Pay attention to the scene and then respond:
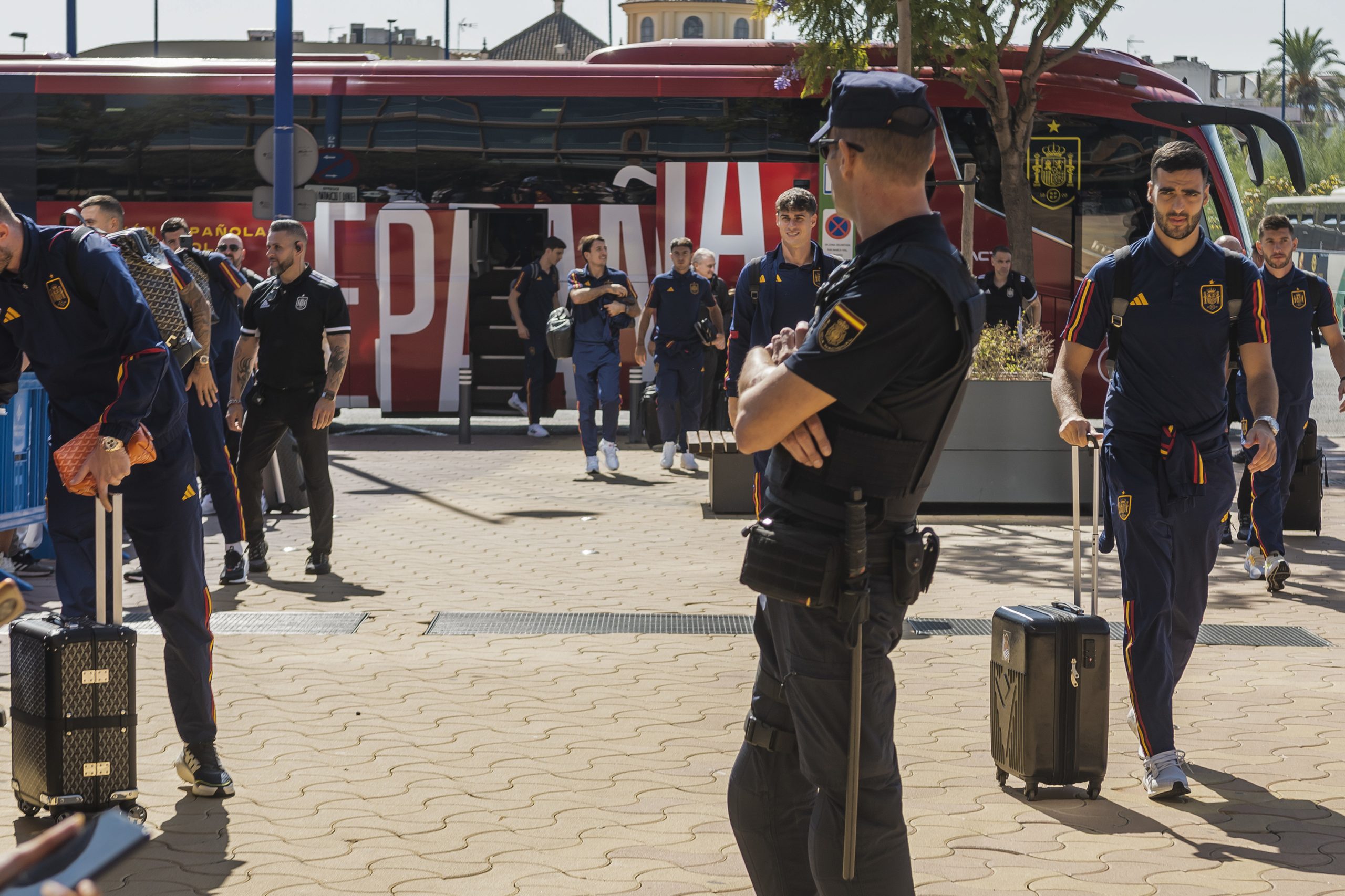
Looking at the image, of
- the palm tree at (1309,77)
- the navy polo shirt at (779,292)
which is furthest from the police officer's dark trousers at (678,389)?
the palm tree at (1309,77)

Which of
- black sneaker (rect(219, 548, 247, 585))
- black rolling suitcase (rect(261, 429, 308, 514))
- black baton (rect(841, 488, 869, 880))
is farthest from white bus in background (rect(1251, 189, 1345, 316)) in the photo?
black baton (rect(841, 488, 869, 880))

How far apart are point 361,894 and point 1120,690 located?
3.62m

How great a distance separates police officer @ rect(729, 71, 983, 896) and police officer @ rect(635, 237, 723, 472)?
10.6 metres

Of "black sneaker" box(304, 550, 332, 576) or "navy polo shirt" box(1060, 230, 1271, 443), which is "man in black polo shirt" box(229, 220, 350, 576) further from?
"navy polo shirt" box(1060, 230, 1271, 443)

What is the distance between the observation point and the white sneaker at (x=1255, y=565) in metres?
9.46

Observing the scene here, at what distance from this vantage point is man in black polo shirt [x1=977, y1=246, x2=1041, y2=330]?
1498 centimetres

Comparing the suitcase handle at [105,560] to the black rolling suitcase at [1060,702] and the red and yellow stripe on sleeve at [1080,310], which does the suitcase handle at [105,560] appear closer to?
the black rolling suitcase at [1060,702]

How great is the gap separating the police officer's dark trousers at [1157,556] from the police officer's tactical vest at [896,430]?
7.18ft

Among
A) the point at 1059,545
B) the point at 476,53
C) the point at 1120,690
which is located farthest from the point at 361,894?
the point at 476,53

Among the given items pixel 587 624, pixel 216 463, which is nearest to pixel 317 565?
pixel 216 463

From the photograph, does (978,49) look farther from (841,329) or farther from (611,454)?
(841,329)

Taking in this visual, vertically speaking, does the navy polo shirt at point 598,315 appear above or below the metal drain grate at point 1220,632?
above

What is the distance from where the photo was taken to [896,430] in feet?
10.4

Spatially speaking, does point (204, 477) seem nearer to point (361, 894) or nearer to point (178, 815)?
point (178, 815)
